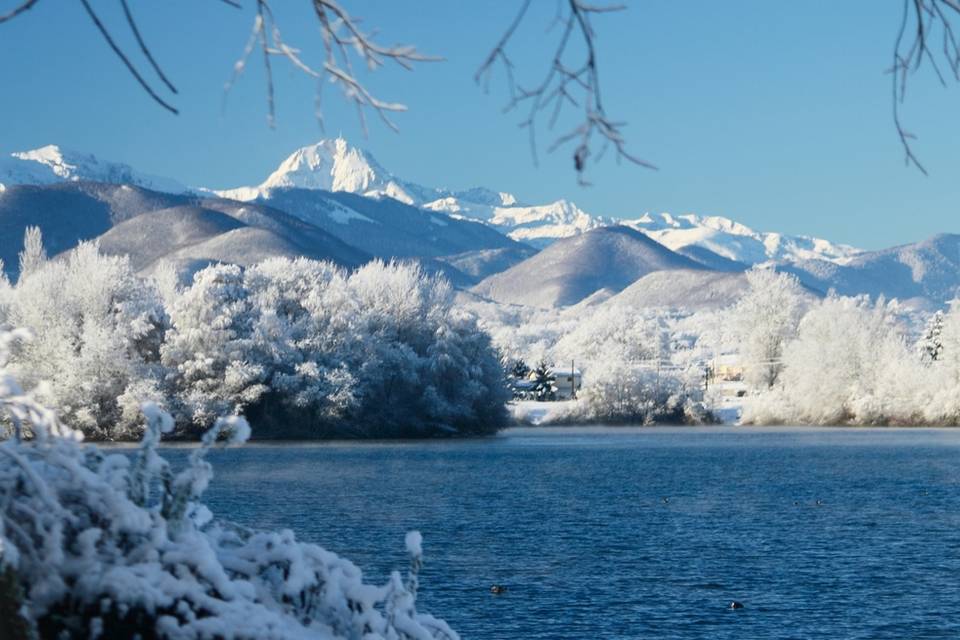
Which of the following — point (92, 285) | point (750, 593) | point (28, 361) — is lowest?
point (750, 593)

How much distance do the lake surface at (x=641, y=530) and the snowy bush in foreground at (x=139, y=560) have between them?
17.0 m

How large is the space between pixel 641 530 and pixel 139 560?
1305 inches

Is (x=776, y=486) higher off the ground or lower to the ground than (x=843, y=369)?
lower

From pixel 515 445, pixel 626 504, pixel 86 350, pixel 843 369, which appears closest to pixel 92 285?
pixel 86 350

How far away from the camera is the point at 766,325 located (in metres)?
113

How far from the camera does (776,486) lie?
5162 centimetres

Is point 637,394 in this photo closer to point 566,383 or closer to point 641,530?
point 566,383

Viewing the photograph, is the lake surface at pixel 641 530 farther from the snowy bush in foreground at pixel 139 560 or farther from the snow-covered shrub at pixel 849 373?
the snow-covered shrub at pixel 849 373

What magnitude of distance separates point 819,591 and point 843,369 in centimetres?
7287

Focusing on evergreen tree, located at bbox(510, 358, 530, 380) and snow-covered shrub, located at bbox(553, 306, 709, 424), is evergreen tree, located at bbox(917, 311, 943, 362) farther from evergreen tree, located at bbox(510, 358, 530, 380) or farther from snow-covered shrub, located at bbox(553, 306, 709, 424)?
evergreen tree, located at bbox(510, 358, 530, 380)

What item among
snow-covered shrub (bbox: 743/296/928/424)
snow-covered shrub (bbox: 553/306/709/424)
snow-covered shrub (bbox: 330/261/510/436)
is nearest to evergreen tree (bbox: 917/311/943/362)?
snow-covered shrub (bbox: 743/296/928/424)

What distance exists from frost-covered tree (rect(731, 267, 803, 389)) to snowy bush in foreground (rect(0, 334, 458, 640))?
10765cm

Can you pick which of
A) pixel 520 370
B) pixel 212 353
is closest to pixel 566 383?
pixel 520 370

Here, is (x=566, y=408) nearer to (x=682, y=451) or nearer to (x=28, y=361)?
(x=682, y=451)
